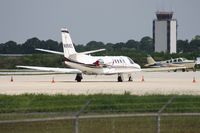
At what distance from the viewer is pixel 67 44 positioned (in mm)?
72875

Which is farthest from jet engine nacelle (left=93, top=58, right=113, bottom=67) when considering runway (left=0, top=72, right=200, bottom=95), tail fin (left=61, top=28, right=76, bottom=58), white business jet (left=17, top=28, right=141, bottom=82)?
tail fin (left=61, top=28, right=76, bottom=58)

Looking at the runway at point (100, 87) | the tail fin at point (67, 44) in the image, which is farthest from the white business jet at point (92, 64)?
the runway at point (100, 87)

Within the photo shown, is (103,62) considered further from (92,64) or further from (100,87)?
(100,87)

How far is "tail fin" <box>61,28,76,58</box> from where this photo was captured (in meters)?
72.0

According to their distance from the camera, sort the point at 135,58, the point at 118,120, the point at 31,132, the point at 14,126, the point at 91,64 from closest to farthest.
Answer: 1. the point at 31,132
2. the point at 14,126
3. the point at 118,120
4. the point at 91,64
5. the point at 135,58

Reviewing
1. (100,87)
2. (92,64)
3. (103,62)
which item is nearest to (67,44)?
(92,64)

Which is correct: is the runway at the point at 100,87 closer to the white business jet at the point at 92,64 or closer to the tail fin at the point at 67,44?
the white business jet at the point at 92,64

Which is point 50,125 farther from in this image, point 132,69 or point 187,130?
point 132,69

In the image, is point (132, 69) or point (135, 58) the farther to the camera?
point (135, 58)

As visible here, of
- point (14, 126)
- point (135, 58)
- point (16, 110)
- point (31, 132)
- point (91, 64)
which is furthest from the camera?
point (135, 58)

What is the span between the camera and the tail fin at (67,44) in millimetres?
72000

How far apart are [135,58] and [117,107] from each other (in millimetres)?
119337

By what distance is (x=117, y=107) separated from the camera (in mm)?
33000

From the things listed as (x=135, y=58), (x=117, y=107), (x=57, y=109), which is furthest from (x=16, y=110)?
(x=135, y=58)
